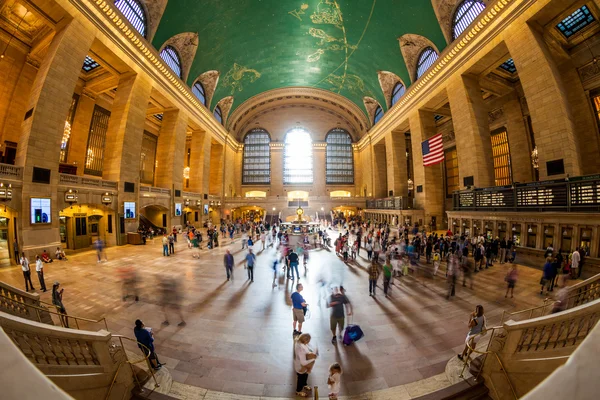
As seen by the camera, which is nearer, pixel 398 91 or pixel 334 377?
pixel 334 377

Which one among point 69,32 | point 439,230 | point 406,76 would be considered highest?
point 406,76

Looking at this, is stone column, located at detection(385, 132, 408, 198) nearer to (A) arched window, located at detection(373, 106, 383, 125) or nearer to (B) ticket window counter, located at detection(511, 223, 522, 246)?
(A) arched window, located at detection(373, 106, 383, 125)

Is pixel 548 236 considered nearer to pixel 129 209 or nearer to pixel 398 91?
pixel 398 91

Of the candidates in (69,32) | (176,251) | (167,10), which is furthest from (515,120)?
(69,32)

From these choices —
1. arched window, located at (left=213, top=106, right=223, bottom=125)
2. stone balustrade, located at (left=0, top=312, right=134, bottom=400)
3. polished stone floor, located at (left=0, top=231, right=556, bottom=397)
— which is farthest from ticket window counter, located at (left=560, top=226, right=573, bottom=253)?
arched window, located at (left=213, top=106, right=223, bottom=125)

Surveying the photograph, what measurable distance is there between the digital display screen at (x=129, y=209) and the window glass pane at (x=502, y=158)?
89.0 ft

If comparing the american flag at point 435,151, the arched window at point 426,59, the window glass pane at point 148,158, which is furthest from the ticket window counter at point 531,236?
the window glass pane at point 148,158

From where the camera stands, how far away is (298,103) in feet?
125

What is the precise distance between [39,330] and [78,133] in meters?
21.0

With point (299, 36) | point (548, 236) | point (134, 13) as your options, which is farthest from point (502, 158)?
point (134, 13)

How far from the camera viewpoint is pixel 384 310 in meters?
5.75

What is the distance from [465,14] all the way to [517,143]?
371 inches

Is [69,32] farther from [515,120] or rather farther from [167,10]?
[515,120]

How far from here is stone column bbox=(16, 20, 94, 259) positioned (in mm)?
10266
